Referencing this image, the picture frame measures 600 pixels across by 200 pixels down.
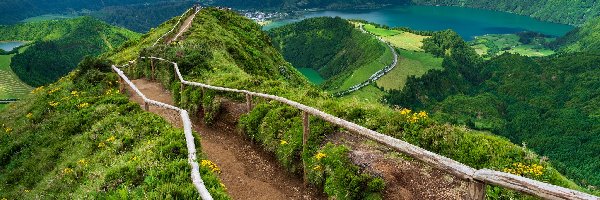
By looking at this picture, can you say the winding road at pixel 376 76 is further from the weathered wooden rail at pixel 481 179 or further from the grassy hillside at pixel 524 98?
the weathered wooden rail at pixel 481 179

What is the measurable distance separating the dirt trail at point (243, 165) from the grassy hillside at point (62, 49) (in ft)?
406

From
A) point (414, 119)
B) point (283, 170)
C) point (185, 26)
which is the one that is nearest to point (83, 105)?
point (283, 170)

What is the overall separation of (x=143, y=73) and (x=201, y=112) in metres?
13.1

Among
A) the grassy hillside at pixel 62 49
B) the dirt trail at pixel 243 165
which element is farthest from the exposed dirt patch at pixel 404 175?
the grassy hillside at pixel 62 49

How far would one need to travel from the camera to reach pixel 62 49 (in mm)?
150375

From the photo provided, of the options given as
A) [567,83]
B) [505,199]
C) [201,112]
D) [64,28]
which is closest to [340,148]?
[505,199]

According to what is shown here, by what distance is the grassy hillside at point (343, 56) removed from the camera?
455 ft

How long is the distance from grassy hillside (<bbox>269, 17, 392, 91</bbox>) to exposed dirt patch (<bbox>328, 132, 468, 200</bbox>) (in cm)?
11448

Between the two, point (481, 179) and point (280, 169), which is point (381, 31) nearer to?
point (280, 169)

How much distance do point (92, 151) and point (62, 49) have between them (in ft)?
509

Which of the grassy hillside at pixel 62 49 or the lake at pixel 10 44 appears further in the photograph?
the lake at pixel 10 44

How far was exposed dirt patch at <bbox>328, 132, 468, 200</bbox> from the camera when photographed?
10586mm

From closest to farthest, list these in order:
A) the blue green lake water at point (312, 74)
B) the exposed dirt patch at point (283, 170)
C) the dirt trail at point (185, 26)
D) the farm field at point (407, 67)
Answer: the exposed dirt patch at point (283, 170), the dirt trail at point (185, 26), the farm field at point (407, 67), the blue green lake water at point (312, 74)

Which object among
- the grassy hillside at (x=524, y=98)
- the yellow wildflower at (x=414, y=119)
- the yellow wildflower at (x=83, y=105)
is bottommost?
the grassy hillside at (x=524, y=98)
